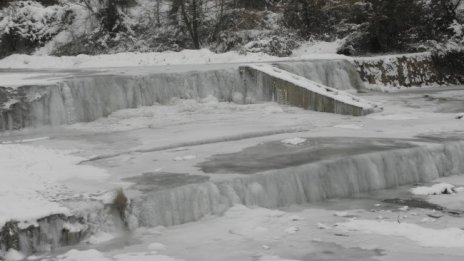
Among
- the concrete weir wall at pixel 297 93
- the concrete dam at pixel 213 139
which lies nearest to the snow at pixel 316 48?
the concrete dam at pixel 213 139

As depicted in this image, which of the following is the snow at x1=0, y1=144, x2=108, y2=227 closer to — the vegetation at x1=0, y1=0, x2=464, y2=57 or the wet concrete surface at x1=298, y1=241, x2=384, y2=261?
the wet concrete surface at x1=298, y1=241, x2=384, y2=261

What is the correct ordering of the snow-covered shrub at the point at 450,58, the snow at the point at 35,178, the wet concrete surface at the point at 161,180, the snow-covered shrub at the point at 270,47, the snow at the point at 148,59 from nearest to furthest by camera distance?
the snow at the point at 35,178, the wet concrete surface at the point at 161,180, the snow at the point at 148,59, the snow-covered shrub at the point at 450,58, the snow-covered shrub at the point at 270,47

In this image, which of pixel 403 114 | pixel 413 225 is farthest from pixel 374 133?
pixel 413 225

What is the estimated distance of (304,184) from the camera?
348 inches

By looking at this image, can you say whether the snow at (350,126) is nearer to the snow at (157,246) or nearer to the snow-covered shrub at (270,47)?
the snow at (157,246)

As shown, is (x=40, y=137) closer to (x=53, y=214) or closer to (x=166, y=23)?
(x=53, y=214)

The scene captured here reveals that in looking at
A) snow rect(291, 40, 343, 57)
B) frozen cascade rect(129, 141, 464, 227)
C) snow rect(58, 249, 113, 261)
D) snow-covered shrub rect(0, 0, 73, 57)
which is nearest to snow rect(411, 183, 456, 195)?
frozen cascade rect(129, 141, 464, 227)

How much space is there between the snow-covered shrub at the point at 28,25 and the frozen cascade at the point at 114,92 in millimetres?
11678

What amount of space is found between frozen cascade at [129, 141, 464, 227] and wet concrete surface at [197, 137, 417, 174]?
0.80ft

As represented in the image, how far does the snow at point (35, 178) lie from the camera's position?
7.17 meters

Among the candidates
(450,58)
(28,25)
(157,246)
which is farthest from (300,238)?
(28,25)

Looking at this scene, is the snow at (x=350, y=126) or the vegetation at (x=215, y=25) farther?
the vegetation at (x=215, y=25)

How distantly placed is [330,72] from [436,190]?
32.6 feet

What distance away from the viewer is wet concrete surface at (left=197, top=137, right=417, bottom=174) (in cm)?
910
